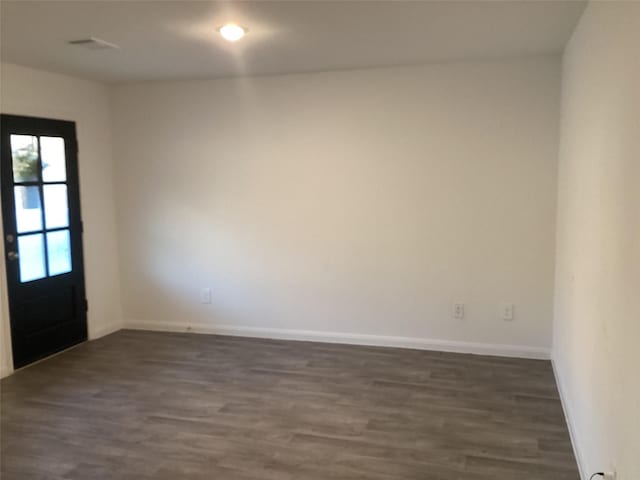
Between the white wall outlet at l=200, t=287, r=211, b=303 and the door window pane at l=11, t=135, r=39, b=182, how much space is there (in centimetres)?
174

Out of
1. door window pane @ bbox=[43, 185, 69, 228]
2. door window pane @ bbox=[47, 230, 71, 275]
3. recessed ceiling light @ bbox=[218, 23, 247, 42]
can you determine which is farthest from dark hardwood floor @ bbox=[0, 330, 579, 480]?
recessed ceiling light @ bbox=[218, 23, 247, 42]

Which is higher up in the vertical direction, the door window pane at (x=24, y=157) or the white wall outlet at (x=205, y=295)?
the door window pane at (x=24, y=157)

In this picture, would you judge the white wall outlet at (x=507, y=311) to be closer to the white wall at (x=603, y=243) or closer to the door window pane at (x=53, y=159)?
the white wall at (x=603, y=243)

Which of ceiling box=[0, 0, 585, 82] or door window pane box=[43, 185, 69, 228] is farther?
door window pane box=[43, 185, 69, 228]

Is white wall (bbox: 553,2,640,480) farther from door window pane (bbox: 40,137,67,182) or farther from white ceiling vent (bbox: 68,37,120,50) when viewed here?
door window pane (bbox: 40,137,67,182)

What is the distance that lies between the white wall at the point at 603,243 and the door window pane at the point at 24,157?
4.02 meters

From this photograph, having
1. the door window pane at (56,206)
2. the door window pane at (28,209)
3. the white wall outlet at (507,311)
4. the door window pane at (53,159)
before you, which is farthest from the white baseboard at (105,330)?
the white wall outlet at (507,311)

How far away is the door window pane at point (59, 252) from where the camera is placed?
481 centimetres

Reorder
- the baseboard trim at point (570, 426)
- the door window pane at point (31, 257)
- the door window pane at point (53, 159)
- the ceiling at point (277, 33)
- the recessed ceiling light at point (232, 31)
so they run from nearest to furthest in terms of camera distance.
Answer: the baseboard trim at point (570, 426) < the ceiling at point (277, 33) < the recessed ceiling light at point (232, 31) < the door window pane at point (31, 257) < the door window pane at point (53, 159)

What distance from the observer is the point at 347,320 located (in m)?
5.02

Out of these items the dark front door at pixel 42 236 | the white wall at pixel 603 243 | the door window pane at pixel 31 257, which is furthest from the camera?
the door window pane at pixel 31 257

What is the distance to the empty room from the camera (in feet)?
9.71

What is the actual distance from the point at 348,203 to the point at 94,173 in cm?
240

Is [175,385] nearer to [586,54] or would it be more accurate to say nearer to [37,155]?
[37,155]
